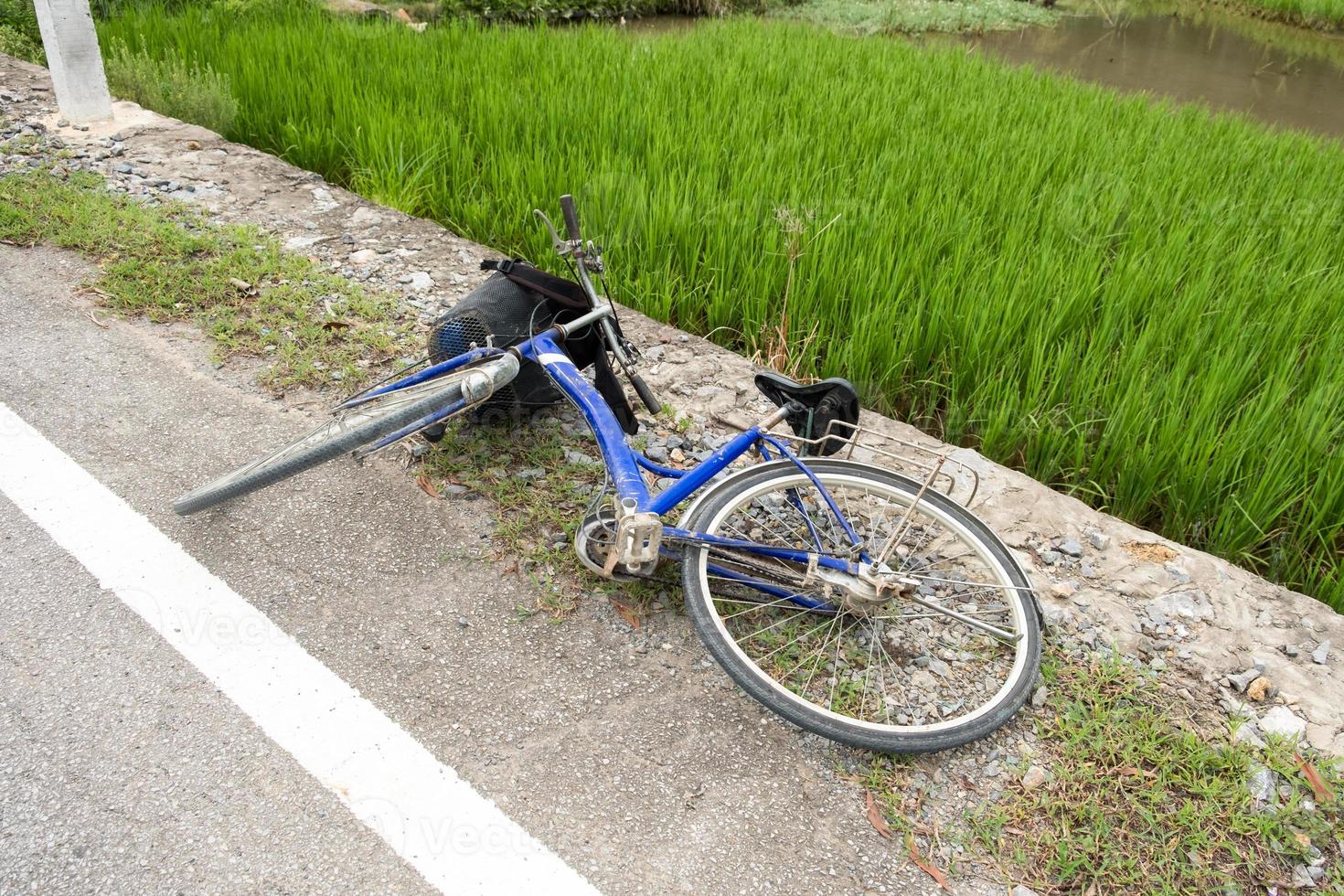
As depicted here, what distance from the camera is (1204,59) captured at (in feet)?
38.5

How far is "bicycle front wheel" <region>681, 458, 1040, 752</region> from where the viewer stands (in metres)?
1.59

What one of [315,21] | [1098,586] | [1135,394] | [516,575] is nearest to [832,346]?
[1135,394]

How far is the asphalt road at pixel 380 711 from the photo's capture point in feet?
4.50

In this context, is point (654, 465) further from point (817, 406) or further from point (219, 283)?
point (219, 283)

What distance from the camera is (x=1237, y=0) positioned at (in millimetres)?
14859

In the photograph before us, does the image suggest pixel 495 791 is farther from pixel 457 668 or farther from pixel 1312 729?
pixel 1312 729

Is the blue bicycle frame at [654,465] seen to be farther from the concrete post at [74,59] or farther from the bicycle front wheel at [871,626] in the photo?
the concrete post at [74,59]

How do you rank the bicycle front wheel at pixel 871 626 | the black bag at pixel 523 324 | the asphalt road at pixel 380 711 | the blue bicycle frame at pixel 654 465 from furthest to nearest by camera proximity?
1. the black bag at pixel 523 324
2. the blue bicycle frame at pixel 654 465
3. the bicycle front wheel at pixel 871 626
4. the asphalt road at pixel 380 711

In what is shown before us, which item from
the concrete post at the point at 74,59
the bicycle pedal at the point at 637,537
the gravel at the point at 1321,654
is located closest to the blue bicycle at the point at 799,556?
the bicycle pedal at the point at 637,537

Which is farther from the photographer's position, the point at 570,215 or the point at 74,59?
the point at 74,59

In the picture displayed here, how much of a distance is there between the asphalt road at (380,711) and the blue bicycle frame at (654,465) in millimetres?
267

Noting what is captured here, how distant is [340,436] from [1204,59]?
13775mm

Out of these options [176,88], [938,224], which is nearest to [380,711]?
[938,224]

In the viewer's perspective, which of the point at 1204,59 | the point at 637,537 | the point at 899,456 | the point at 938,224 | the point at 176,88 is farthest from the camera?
the point at 1204,59
